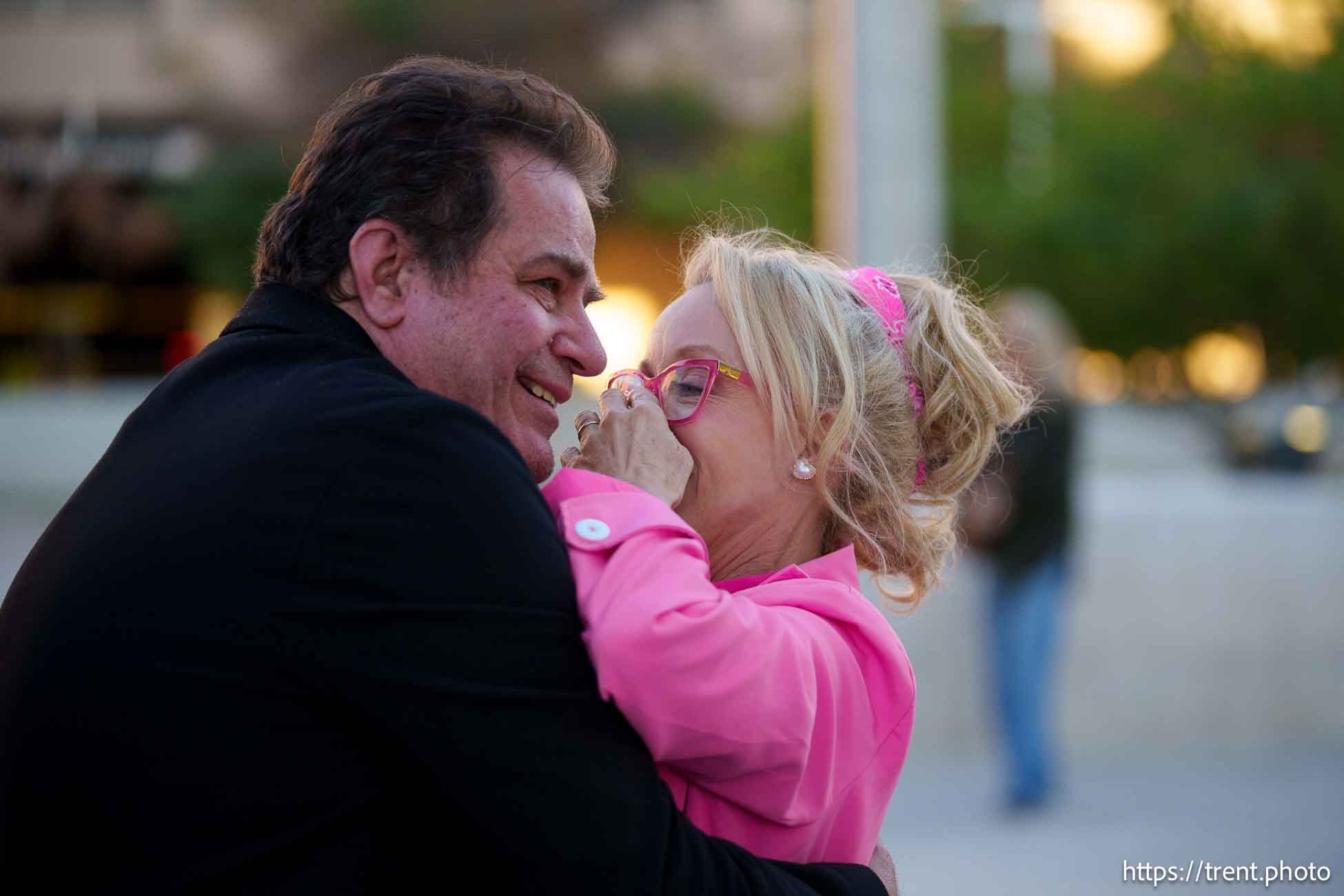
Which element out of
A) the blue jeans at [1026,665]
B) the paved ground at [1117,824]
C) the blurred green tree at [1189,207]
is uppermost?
the blurred green tree at [1189,207]

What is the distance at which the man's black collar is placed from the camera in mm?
1996

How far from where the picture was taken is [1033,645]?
6.64 m

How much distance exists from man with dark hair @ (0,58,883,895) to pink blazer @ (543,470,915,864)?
0.07 metres

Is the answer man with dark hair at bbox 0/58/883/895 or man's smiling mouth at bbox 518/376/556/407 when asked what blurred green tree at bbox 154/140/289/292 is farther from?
man with dark hair at bbox 0/58/883/895

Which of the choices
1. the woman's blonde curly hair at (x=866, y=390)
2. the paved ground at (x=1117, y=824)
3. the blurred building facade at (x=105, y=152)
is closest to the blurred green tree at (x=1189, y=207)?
the paved ground at (x=1117, y=824)

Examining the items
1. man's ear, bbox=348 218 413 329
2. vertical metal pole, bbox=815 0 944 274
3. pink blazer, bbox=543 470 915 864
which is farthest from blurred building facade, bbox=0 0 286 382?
pink blazer, bbox=543 470 915 864

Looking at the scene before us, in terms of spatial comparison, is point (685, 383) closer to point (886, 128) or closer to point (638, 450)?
point (638, 450)

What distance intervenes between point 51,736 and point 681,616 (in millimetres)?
763

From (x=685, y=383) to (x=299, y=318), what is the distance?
731 mm

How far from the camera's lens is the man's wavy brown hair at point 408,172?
2.11m

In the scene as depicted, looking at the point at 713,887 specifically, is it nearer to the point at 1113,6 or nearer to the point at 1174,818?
the point at 1174,818

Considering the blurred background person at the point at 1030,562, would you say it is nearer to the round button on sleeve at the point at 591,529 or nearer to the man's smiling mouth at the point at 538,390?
the man's smiling mouth at the point at 538,390

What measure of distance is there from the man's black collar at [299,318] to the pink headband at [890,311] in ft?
3.16

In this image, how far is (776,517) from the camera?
8.27ft
